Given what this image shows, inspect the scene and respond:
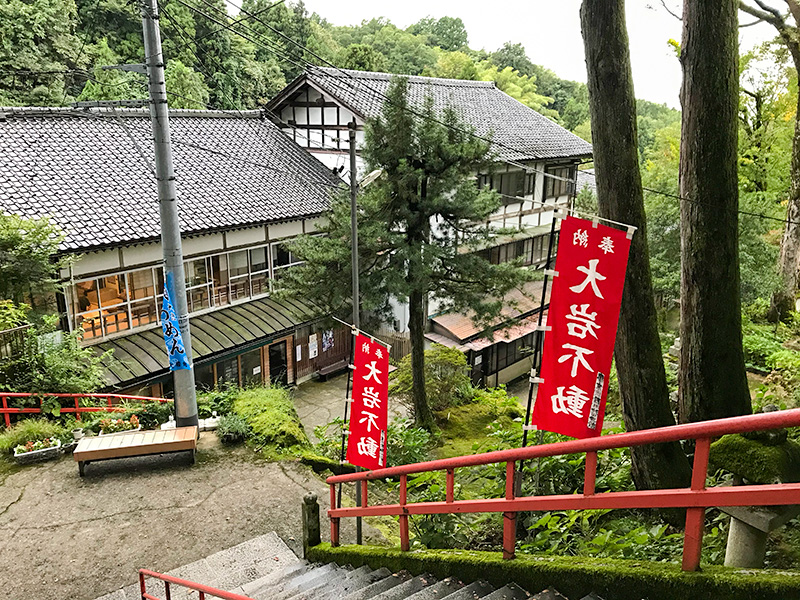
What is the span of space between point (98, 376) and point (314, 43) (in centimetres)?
3894

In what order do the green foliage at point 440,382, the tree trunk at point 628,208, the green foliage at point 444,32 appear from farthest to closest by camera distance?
1. the green foliage at point 444,32
2. the green foliage at point 440,382
3. the tree trunk at point 628,208

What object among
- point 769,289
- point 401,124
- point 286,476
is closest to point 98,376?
point 286,476

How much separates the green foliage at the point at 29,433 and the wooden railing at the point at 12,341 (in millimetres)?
1487

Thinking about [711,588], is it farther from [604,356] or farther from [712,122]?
[712,122]

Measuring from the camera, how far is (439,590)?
18.3 ft

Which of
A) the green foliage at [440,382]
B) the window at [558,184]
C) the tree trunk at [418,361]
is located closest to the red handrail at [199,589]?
the tree trunk at [418,361]

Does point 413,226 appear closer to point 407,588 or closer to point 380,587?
point 380,587

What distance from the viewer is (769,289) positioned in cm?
2055

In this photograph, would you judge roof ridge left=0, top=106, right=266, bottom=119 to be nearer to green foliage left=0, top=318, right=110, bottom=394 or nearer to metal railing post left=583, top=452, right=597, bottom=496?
green foliage left=0, top=318, right=110, bottom=394

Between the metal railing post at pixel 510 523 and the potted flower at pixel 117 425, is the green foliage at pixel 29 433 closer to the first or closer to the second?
the potted flower at pixel 117 425

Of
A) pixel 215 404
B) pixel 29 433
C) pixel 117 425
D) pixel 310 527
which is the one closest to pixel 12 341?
pixel 29 433

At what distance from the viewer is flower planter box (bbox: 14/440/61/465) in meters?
11.0

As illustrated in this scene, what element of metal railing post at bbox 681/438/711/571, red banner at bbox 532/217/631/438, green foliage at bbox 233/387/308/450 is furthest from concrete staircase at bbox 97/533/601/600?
green foliage at bbox 233/387/308/450

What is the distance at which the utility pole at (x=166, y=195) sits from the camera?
10.2 meters
